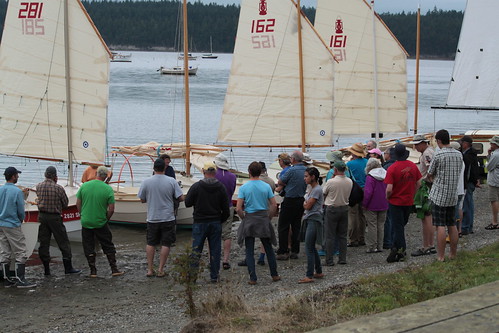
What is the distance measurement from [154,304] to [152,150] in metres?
10.9

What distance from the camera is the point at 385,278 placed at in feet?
34.4

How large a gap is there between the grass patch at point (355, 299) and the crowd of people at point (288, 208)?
1.15m

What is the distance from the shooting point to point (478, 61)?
25.1 m

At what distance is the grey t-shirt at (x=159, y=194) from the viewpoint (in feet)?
39.9

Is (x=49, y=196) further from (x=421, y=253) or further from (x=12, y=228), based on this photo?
(x=421, y=253)

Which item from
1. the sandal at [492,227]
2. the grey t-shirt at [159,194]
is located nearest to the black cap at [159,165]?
the grey t-shirt at [159,194]

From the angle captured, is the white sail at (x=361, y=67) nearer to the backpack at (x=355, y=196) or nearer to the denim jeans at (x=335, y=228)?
the backpack at (x=355, y=196)

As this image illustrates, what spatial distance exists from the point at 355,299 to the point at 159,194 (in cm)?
413

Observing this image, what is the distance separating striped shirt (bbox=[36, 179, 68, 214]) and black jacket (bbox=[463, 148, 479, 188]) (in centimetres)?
672

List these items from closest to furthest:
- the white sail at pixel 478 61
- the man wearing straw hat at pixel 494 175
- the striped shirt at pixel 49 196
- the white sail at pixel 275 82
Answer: the striped shirt at pixel 49 196, the man wearing straw hat at pixel 494 175, the white sail at pixel 275 82, the white sail at pixel 478 61

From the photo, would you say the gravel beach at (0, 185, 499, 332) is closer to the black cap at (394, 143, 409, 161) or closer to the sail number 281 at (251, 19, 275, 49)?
the black cap at (394, 143, 409, 161)

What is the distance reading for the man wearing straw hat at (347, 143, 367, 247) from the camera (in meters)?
14.2

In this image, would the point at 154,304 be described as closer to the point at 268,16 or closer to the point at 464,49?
the point at 268,16

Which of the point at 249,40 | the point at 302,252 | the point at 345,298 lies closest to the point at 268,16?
the point at 249,40
